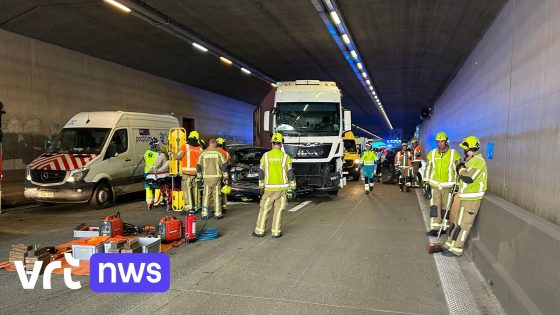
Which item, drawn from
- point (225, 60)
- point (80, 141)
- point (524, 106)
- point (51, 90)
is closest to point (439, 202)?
point (524, 106)

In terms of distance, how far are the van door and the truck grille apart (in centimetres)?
131

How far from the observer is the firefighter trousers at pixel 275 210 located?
26.2 feet

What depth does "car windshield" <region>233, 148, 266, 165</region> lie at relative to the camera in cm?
1365

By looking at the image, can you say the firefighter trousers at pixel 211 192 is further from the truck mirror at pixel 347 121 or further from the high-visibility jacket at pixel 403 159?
the high-visibility jacket at pixel 403 159

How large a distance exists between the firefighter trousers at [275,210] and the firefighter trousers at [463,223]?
2983mm

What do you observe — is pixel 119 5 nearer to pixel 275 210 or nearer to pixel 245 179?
pixel 245 179

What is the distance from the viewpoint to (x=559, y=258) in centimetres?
334

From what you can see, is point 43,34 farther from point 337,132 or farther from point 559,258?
point 559,258

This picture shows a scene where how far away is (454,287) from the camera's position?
5320 millimetres

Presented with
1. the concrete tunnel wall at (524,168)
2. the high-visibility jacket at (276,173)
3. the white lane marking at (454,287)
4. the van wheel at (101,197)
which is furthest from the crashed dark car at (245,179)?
the white lane marking at (454,287)

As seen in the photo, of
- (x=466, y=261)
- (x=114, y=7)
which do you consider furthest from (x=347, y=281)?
(x=114, y=7)

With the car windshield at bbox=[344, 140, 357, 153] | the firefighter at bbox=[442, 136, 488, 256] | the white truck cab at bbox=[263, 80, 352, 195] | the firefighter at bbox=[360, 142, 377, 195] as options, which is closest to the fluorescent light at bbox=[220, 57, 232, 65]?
the white truck cab at bbox=[263, 80, 352, 195]

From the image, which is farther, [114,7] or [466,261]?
[114,7]

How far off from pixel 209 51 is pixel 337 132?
678 cm
